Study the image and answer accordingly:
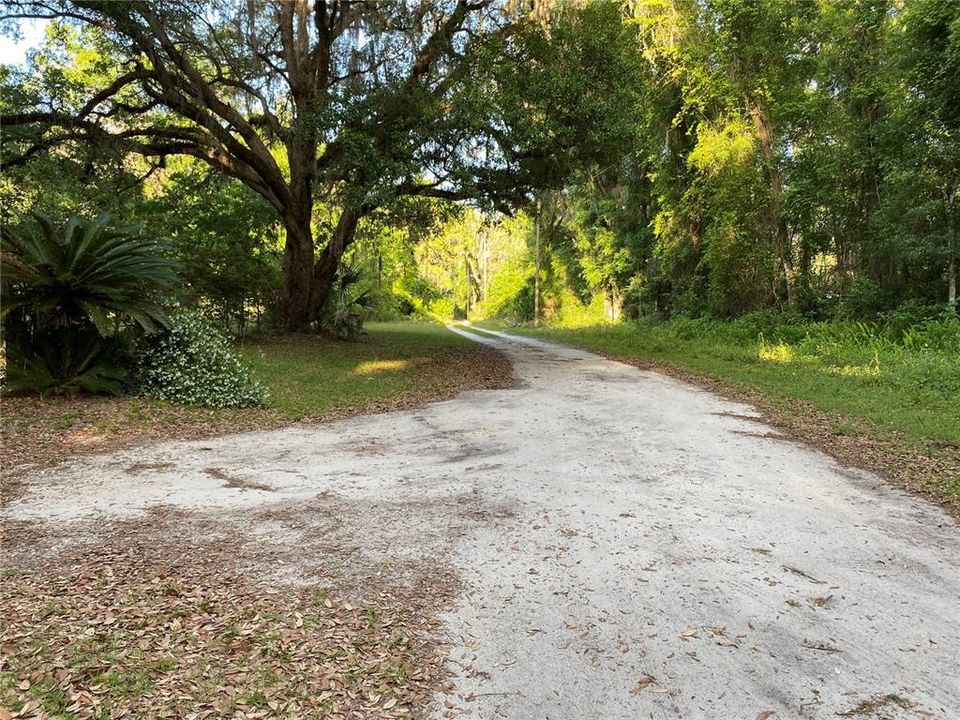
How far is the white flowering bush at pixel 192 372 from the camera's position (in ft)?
26.1

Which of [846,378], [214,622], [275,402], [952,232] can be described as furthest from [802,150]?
[214,622]

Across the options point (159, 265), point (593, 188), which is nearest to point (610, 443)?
point (159, 265)

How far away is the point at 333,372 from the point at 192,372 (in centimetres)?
338

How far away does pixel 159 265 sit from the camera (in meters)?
7.88

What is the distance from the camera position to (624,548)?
3824 mm

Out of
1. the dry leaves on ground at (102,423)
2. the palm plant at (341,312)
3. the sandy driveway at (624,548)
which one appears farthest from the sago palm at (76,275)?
the palm plant at (341,312)

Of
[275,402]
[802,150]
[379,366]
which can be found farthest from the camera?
[802,150]

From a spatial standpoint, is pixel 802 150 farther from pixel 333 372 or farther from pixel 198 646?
pixel 198 646

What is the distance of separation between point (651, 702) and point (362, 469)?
11.8 ft

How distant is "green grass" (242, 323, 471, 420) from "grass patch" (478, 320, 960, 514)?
18.1 ft

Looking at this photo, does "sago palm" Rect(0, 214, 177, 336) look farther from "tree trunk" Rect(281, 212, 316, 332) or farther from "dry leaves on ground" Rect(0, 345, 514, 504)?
"tree trunk" Rect(281, 212, 316, 332)

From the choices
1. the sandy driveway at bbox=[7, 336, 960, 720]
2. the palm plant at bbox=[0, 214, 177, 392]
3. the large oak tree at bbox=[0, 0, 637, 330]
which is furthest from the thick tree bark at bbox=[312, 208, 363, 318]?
the sandy driveway at bbox=[7, 336, 960, 720]

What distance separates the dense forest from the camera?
12023mm

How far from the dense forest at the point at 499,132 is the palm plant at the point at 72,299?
71 centimetres
